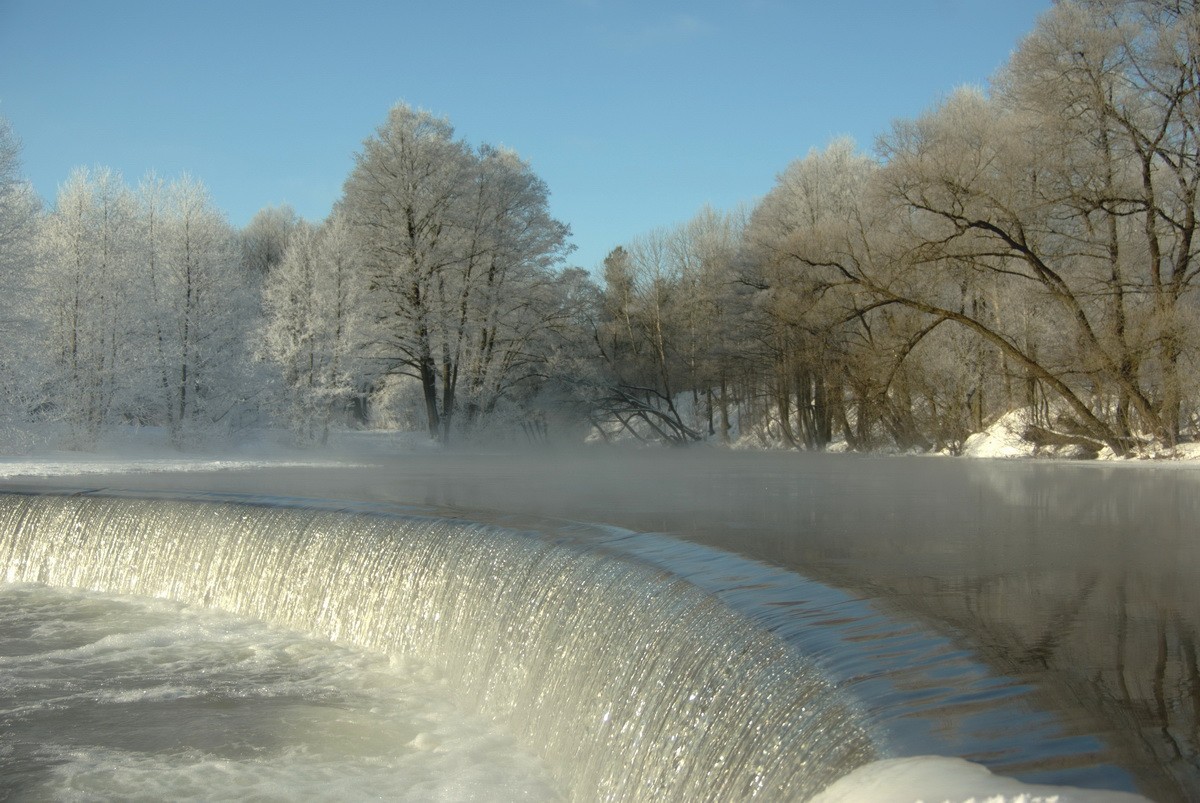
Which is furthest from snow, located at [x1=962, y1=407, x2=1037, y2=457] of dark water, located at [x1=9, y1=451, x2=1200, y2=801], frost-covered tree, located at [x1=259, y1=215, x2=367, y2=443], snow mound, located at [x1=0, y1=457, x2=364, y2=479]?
frost-covered tree, located at [x1=259, y1=215, x2=367, y2=443]

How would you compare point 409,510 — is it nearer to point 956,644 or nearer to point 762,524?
point 762,524

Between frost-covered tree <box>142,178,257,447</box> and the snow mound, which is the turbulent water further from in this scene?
frost-covered tree <box>142,178,257,447</box>

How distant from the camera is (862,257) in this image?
2703 cm

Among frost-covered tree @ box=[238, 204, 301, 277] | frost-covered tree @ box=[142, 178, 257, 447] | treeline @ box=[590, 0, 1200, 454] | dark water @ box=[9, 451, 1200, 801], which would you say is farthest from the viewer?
frost-covered tree @ box=[238, 204, 301, 277]

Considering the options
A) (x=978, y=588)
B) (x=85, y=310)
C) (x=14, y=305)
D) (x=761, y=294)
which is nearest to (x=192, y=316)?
(x=85, y=310)

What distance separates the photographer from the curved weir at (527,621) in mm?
3928

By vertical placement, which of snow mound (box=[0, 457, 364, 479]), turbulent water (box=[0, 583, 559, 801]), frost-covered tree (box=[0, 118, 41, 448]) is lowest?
turbulent water (box=[0, 583, 559, 801])

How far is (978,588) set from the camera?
5949 mm

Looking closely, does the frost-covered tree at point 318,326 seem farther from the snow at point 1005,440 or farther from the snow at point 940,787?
the snow at point 940,787

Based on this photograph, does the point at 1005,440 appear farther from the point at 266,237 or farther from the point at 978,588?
the point at 266,237

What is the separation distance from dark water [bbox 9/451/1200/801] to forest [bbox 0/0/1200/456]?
232 inches

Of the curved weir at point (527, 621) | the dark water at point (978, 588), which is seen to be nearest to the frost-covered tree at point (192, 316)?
the dark water at point (978, 588)

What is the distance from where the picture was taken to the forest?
1836cm

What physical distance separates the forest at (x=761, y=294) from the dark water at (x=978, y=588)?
5896 millimetres
